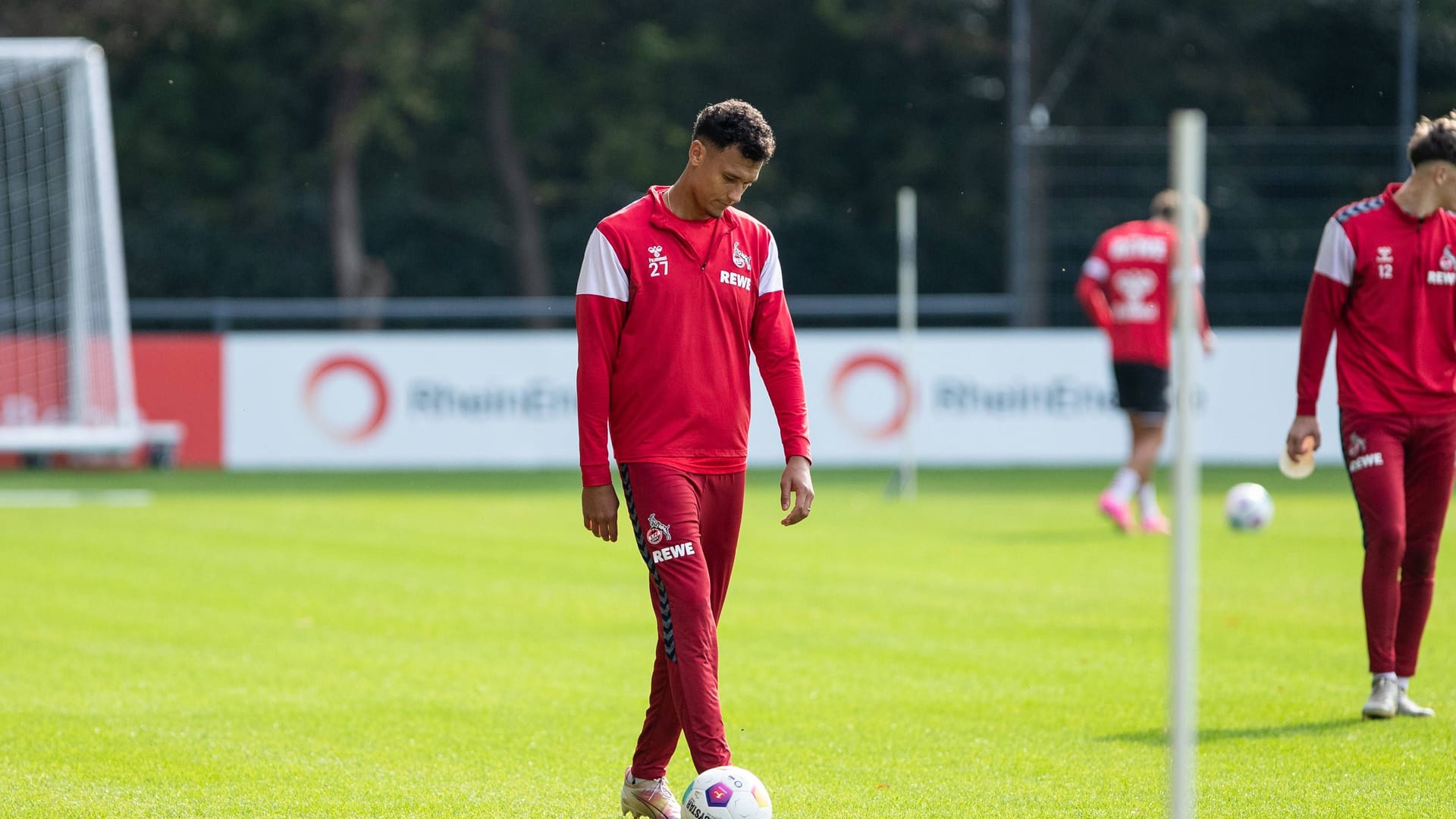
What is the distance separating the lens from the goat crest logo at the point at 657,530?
5.17m

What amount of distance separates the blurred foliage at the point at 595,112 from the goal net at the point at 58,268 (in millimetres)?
7838

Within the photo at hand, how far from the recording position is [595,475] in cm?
523

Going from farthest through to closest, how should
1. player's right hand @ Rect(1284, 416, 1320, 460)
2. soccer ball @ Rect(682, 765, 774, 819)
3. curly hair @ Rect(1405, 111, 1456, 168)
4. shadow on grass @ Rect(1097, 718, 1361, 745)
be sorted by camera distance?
1. player's right hand @ Rect(1284, 416, 1320, 460)
2. curly hair @ Rect(1405, 111, 1456, 168)
3. shadow on grass @ Rect(1097, 718, 1361, 745)
4. soccer ball @ Rect(682, 765, 774, 819)

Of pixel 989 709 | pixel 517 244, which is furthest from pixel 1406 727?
pixel 517 244

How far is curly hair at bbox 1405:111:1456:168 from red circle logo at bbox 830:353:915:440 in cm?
1428

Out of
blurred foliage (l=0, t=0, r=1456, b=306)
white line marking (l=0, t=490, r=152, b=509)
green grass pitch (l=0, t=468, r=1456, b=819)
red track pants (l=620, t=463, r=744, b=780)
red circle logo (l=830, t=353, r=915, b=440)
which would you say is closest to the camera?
red track pants (l=620, t=463, r=744, b=780)

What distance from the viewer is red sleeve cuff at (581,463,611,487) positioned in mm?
5195

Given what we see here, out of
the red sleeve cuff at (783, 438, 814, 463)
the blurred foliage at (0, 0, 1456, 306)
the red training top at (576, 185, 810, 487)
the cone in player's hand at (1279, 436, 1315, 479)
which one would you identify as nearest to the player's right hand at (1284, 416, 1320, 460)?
the cone in player's hand at (1279, 436, 1315, 479)

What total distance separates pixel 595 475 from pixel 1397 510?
319cm

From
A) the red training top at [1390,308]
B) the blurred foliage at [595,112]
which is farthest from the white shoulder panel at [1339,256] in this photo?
the blurred foliage at [595,112]

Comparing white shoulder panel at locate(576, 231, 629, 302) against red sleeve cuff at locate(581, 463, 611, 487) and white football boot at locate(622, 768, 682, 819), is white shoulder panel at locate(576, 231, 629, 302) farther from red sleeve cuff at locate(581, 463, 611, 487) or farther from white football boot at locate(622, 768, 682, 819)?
white football boot at locate(622, 768, 682, 819)

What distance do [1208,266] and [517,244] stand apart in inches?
603

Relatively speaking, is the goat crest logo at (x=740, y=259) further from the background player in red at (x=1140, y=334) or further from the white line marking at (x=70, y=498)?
the white line marking at (x=70, y=498)

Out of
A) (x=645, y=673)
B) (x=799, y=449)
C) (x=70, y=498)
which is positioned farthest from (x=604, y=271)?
(x=70, y=498)
